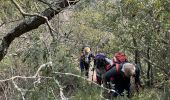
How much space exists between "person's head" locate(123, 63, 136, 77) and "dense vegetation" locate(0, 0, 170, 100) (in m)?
0.42

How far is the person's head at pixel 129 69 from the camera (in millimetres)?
8008

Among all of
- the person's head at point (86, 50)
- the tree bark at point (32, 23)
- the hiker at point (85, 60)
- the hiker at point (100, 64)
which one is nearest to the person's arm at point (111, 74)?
the hiker at point (100, 64)

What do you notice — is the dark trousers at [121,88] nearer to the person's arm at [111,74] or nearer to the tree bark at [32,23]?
the person's arm at [111,74]

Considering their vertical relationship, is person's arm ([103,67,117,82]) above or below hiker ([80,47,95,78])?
above

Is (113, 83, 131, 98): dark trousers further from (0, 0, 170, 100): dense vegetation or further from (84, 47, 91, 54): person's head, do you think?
(84, 47, 91, 54): person's head

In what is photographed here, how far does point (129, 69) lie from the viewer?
8.02 m

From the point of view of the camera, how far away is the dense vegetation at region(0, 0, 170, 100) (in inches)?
240

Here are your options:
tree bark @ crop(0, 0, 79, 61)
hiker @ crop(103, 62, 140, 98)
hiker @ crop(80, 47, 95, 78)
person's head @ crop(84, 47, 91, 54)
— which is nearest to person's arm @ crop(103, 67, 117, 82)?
hiker @ crop(103, 62, 140, 98)

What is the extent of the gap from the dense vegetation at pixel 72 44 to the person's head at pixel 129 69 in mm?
423

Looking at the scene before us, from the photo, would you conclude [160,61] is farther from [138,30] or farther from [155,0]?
[155,0]

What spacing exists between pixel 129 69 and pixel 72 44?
42.5 inches

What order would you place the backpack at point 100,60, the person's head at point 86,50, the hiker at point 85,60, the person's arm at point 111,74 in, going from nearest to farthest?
the person's arm at point 111,74
the backpack at point 100,60
the person's head at point 86,50
the hiker at point 85,60

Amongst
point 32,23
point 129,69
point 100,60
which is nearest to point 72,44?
point 129,69

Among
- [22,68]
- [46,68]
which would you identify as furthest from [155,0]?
[46,68]
